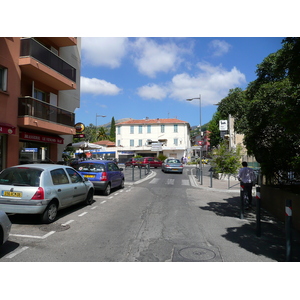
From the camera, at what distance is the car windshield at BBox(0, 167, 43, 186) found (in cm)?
648

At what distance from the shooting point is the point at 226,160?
21.2m

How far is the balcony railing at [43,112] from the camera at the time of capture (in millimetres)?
12828

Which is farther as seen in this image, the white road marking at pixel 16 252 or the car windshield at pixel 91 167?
the car windshield at pixel 91 167

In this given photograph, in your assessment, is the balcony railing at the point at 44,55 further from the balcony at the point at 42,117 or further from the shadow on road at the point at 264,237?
the shadow on road at the point at 264,237

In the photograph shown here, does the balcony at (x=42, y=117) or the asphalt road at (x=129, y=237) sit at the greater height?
the balcony at (x=42, y=117)

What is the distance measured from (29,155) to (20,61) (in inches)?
205

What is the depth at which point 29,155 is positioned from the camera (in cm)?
1499

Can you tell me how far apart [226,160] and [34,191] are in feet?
57.3

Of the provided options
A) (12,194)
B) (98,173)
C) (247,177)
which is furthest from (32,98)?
(247,177)

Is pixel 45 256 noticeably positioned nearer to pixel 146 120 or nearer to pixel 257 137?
pixel 257 137

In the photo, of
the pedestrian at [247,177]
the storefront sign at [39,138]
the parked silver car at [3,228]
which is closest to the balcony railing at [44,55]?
the storefront sign at [39,138]

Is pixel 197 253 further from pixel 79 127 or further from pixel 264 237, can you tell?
pixel 79 127

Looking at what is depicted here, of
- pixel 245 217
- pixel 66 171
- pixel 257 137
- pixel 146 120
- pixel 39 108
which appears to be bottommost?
pixel 245 217

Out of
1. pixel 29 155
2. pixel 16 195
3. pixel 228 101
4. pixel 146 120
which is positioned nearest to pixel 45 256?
pixel 16 195
